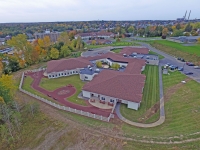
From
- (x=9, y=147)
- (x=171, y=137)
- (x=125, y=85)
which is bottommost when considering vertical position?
(x=9, y=147)

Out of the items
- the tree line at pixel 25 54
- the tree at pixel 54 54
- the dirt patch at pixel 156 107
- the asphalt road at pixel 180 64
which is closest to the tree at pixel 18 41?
the tree line at pixel 25 54

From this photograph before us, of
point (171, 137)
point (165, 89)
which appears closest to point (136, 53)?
point (165, 89)

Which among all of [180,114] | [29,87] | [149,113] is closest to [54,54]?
[29,87]

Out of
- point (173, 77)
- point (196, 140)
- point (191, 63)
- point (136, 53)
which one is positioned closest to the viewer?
point (196, 140)

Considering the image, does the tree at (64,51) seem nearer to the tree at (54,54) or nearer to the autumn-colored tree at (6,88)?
the tree at (54,54)

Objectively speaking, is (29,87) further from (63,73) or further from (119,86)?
(119,86)

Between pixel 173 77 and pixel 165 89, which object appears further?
pixel 173 77

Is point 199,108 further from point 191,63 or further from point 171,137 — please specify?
point 191,63

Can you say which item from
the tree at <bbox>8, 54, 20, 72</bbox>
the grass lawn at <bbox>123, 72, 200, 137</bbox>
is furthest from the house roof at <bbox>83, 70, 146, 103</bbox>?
the tree at <bbox>8, 54, 20, 72</bbox>
